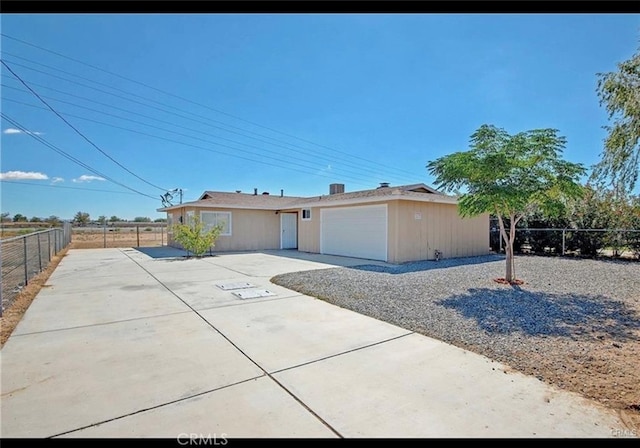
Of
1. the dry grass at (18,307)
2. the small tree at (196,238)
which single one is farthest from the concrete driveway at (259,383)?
the small tree at (196,238)

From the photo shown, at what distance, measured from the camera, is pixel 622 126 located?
486cm

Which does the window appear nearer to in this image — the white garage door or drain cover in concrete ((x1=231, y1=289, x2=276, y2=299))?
the white garage door

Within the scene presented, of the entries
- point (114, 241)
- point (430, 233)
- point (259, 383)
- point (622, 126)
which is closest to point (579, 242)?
point (430, 233)

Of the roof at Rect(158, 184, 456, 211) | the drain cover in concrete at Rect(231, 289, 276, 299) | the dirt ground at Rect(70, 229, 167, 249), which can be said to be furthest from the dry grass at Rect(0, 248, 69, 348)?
the dirt ground at Rect(70, 229, 167, 249)

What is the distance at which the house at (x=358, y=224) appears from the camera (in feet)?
39.1

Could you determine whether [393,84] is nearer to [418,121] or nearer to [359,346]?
[418,121]

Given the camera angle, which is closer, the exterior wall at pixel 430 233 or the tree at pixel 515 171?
the tree at pixel 515 171

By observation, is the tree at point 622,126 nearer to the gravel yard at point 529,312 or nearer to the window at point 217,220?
the gravel yard at point 529,312

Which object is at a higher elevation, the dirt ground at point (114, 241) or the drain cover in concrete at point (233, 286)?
the dirt ground at point (114, 241)

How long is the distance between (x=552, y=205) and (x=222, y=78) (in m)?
13.0

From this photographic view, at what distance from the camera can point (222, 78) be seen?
1384cm

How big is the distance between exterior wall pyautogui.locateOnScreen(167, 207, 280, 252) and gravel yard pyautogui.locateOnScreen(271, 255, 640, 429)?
30.2 feet

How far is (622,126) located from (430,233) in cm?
812

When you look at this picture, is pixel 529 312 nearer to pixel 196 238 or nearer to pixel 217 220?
pixel 196 238
